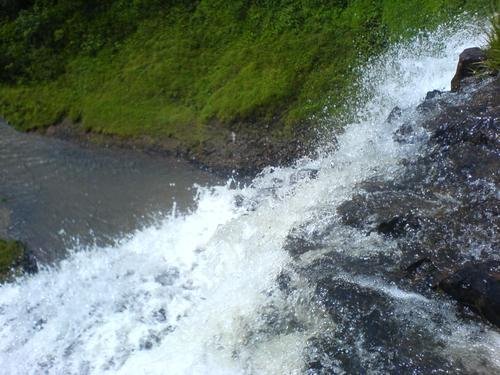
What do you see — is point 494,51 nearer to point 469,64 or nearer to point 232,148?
point 469,64

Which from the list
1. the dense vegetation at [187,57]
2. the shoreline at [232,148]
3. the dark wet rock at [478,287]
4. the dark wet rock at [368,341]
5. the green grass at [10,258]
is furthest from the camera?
the dense vegetation at [187,57]

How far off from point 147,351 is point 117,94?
636 cm

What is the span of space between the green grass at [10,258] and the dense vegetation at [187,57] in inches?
125

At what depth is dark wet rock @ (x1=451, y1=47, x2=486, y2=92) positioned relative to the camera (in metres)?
8.13

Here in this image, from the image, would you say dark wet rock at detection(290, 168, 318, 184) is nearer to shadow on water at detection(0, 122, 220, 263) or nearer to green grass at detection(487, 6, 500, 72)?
shadow on water at detection(0, 122, 220, 263)

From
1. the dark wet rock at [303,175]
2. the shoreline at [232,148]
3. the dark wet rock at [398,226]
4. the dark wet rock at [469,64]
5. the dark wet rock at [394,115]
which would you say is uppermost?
the dark wet rock at [469,64]

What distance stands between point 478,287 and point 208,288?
3.40 meters

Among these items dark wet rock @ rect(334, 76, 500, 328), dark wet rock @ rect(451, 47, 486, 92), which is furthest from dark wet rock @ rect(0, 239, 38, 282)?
dark wet rock @ rect(451, 47, 486, 92)

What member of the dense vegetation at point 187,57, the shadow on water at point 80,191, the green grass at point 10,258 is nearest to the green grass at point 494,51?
the dense vegetation at point 187,57

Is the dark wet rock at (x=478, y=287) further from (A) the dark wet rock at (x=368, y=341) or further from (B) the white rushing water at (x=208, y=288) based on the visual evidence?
(A) the dark wet rock at (x=368, y=341)

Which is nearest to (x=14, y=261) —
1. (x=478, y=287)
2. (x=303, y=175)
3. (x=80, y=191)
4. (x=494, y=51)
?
(x=80, y=191)

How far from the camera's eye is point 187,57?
37.5ft

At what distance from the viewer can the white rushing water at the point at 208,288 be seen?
18.9 ft

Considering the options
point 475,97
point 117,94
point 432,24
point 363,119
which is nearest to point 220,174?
point 363,119
